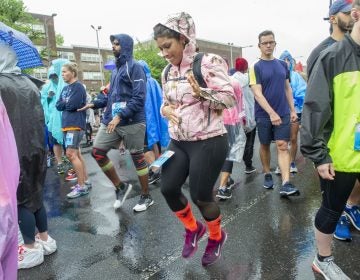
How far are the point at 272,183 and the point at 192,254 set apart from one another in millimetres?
2342

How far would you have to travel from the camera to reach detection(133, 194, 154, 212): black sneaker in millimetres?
4402

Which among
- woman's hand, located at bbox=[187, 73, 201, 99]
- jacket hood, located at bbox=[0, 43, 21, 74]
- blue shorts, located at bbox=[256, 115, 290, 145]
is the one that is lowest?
blue shorts, located at bbox=[256, 115, 290, 145]

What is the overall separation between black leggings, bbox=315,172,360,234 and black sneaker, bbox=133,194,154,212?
2.37 m

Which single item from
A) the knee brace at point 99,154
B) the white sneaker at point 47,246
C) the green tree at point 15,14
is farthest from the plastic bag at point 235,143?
the green tree at point 15,14

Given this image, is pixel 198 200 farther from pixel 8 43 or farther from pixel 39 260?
pixel 8 43

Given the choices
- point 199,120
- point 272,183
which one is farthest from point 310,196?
point 199,120

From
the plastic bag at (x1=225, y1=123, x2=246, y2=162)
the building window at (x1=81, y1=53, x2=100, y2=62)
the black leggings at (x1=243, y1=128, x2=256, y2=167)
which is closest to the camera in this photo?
the plastic bag at (x1=225, y1=123, x2=246, y2=162)

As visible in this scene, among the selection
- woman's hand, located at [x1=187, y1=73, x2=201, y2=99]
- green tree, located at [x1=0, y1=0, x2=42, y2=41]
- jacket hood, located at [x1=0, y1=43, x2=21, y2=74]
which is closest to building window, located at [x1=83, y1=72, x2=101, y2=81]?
green tree, located at [x1=0, y1=0, x2=42, y2=41]

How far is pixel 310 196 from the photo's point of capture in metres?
4.55

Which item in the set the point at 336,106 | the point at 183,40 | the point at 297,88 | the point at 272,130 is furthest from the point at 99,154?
the point at 297,88

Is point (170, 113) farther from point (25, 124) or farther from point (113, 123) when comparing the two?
point (113, 123)

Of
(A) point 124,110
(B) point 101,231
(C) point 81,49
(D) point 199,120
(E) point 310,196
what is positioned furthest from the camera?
(C) point 81,49

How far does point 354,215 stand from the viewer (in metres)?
3.42

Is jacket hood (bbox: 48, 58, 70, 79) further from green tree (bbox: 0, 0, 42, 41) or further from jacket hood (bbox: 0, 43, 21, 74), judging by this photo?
green tree (bbox: 0, 0, 42, 41)
